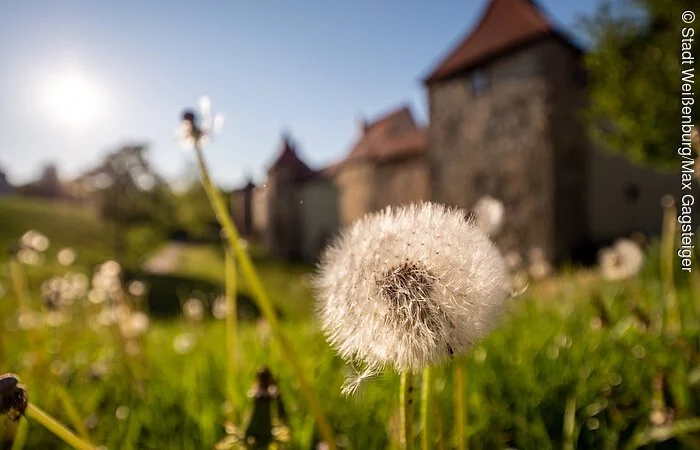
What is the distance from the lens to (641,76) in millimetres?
12648

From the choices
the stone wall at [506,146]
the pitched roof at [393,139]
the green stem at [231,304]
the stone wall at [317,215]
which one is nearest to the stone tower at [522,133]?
the stone wall at [506,146]

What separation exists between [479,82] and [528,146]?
3.32m

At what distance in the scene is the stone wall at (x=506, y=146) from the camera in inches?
637

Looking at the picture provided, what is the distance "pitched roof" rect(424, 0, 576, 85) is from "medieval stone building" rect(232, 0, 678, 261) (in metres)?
0.05

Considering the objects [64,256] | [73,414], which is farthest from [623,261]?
[64,256]

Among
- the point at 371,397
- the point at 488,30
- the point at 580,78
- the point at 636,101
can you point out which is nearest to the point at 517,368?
the point at 371,397

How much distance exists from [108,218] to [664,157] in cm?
2252

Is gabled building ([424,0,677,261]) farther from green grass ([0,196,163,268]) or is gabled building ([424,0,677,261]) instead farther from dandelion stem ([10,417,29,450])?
green grass ([0,196,163,268])

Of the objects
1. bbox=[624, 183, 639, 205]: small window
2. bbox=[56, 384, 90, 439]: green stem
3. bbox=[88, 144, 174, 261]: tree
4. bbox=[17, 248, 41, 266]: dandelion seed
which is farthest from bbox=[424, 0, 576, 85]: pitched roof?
bbox=[56, 384, 90, 439]: green stem

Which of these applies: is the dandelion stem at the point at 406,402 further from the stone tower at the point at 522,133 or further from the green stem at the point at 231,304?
the stone tower at the point at 522,133

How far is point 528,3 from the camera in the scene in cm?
1930

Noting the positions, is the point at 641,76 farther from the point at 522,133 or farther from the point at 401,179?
the point at 401,179

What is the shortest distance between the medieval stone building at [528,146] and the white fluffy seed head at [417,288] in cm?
1393

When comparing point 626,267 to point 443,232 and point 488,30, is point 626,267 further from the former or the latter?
point 488,30
